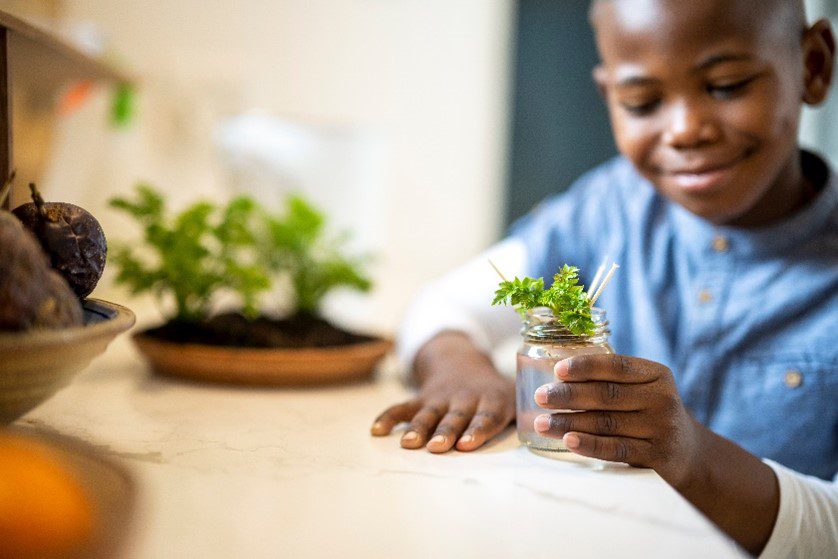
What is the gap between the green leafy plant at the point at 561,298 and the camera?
59 centimetres

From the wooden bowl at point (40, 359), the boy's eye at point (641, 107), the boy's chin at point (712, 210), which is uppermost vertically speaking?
the boy's eye at point (641, 107)

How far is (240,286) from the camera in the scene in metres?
0.94

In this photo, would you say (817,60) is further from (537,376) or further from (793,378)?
(537,376)

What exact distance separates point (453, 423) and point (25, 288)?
40 cm

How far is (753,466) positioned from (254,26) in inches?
85.7

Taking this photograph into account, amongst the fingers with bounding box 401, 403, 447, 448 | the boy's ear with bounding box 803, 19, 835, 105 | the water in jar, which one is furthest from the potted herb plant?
the boy's ear with bounding box 803, 19, 835, 105

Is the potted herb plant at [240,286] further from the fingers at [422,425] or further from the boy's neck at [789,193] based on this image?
the boy's neck at [789,193]

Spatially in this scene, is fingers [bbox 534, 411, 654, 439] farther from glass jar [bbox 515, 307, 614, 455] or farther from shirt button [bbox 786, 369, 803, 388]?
shirt button [bbox 786, 369, 803, 388]

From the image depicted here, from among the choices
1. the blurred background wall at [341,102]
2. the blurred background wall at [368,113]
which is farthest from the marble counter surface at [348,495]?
the blurred background wall at [341,102]

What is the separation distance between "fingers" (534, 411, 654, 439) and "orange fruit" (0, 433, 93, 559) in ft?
1.17

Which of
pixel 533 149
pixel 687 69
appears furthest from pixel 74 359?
pixel 533 149

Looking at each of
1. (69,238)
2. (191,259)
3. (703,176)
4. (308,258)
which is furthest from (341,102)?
(69,238)

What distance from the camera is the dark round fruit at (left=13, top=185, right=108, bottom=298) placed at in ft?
1.83

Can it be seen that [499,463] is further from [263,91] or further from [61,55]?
[263,91]
